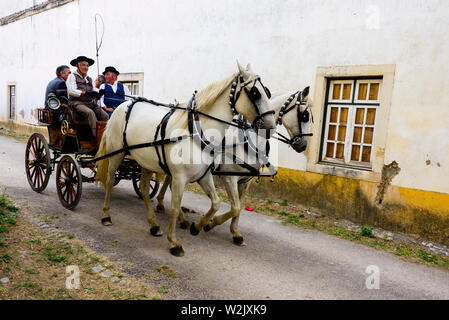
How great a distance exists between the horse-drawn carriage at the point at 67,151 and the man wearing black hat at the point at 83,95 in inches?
5.2

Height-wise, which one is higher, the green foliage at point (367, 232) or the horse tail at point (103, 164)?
the horse tail at point (103, 164)

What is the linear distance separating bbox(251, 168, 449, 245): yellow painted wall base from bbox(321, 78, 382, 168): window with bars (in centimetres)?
48

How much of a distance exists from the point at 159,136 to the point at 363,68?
3981 millimetres

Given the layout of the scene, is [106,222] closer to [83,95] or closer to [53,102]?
[83,95]

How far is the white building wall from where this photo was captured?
545cm

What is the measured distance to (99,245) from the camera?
434 cm

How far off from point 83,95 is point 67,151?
1.04 meters

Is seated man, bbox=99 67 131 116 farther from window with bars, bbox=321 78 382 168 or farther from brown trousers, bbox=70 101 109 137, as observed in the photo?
window with bars, bbox=321 78 382 168

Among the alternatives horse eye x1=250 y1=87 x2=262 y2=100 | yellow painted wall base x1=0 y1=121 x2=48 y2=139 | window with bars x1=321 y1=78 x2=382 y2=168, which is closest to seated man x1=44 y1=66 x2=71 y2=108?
horse eye x1=250 y1=87 x2=262 y2=100

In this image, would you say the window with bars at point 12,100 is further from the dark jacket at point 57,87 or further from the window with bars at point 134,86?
the dark jacket at point 57,87

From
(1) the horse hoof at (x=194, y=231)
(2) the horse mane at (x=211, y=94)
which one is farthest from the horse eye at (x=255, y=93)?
(1) the horse hoof at (x=194, y=231)

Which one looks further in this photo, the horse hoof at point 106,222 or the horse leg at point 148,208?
the horse hoof at point 106,222

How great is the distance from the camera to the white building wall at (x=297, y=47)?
545cm

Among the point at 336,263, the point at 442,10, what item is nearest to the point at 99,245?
the point at 336,263
